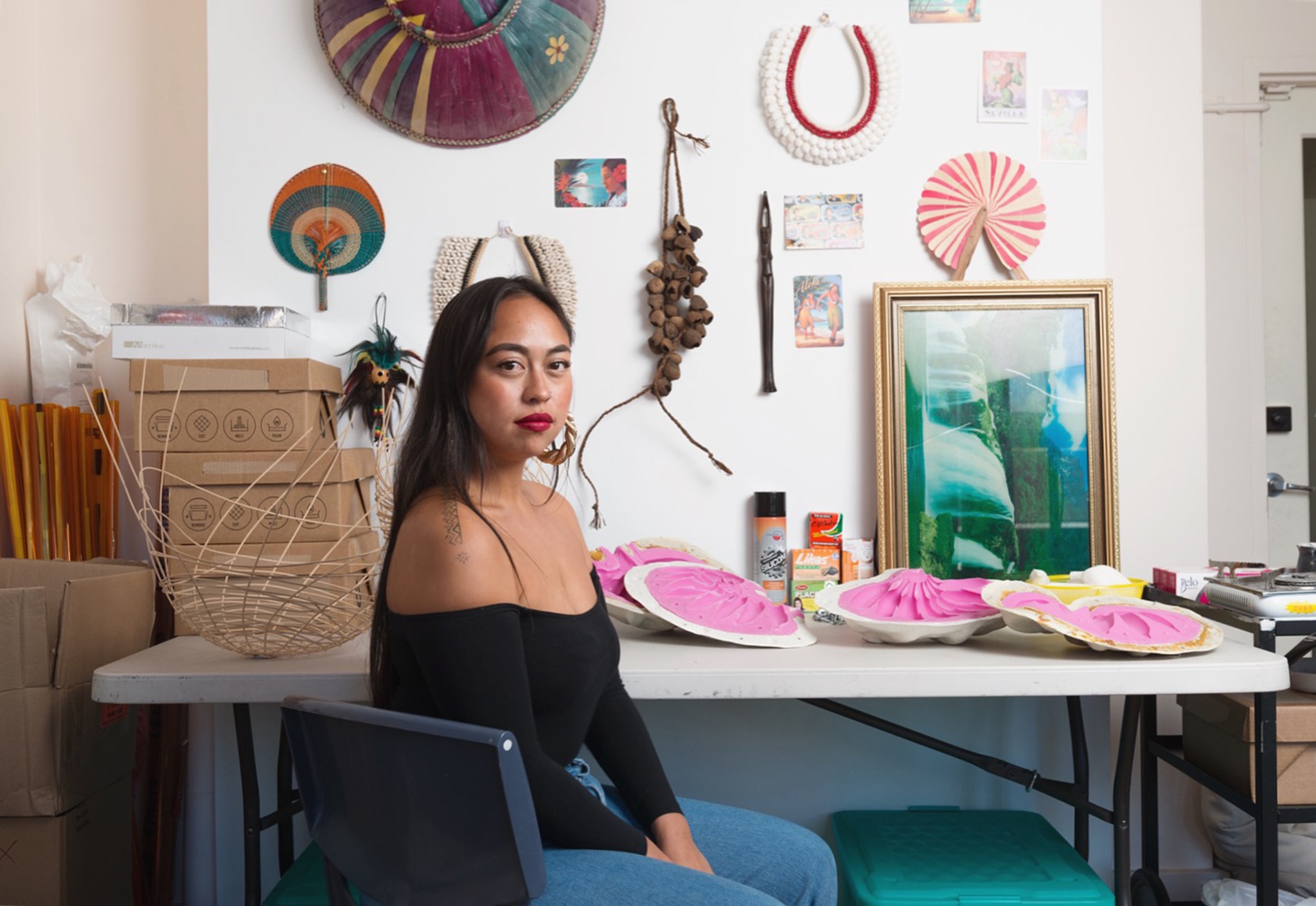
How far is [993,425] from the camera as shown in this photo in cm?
217

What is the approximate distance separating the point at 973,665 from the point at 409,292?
1431mm

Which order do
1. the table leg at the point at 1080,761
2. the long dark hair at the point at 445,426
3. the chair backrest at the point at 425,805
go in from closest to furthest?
the chair backrest at the point at 425,805 → the long dark hair at the point at 445,426 → the table leg at the point at 1080,761

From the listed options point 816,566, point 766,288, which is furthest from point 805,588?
point 766,288

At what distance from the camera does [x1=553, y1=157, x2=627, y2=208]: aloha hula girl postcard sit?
2.23 m

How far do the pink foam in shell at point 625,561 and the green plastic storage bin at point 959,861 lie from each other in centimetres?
65

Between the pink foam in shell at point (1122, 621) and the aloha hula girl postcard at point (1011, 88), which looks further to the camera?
the aloha hula girl postcard at point (1011, 88)

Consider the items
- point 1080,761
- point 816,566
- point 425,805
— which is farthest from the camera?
point 816,566

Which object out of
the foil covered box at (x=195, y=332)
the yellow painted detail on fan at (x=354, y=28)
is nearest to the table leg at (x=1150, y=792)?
the foil covered box at (x=195, y=332)

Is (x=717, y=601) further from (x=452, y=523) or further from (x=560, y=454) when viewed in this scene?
(x=452, y=523)

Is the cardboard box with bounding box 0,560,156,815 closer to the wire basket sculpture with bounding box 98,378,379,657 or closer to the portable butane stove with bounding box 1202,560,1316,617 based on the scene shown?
the wire basket sculpture with bounding box 98,378,379,657

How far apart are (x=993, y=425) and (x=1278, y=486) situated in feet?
4.91

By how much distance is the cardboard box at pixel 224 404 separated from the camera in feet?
6.39

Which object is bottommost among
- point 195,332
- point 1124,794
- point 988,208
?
point 1124,794

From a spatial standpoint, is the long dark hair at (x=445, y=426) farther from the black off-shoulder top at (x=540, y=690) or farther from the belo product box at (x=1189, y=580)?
the belo product box at (x=1189, y=580)
